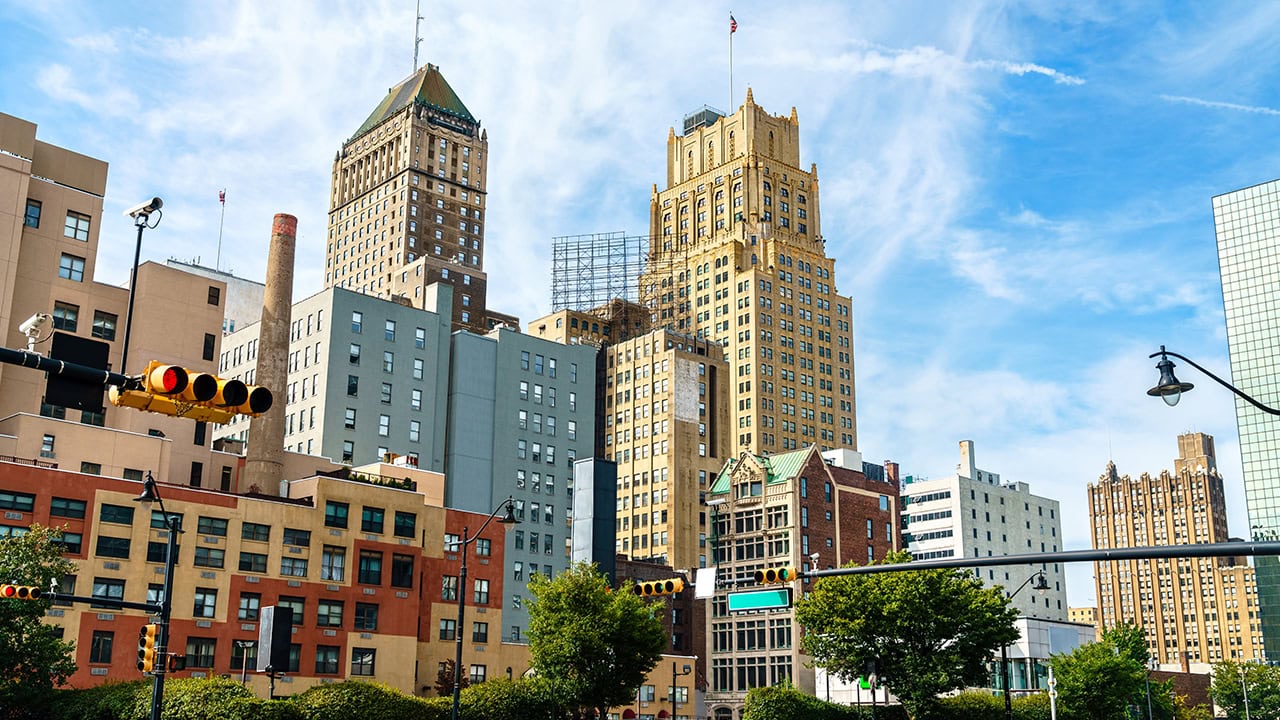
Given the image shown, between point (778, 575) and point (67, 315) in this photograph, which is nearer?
point (778, 575)

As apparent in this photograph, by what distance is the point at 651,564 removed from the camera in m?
141

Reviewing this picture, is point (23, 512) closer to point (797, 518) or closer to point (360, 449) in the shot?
point (360, 449)

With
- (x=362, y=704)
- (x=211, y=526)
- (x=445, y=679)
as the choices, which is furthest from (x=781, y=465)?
(x=362, y=704)

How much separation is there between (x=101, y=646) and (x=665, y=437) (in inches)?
3970

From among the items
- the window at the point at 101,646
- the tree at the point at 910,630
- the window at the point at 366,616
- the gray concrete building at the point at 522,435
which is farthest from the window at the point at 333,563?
the gray concrete building at the point at 522,435

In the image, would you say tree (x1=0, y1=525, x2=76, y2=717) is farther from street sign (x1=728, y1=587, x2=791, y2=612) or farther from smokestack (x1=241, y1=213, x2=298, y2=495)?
street sign (x1=728, y1=587, x2=791, y2=612)

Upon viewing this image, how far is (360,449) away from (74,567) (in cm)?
6092

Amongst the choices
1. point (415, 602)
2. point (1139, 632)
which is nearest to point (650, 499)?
point (1139, 632)

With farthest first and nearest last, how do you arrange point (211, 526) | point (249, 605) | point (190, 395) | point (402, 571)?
1. point (402, 571)
2. point (249, 605)
3. point (211, 526)
4. point (190, 395)

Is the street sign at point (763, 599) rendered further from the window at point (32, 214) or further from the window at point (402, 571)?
the window at point (32, 214)

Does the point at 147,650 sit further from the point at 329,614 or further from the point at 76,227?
the point at 76,227

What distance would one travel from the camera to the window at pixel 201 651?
77.2 m

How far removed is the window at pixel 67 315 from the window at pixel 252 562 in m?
24.0

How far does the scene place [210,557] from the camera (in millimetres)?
79500
